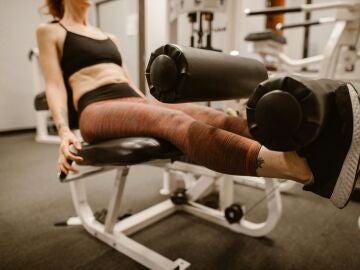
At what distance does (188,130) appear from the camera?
0.62 metres

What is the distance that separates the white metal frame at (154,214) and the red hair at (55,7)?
2.36ft

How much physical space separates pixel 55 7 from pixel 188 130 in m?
1.01

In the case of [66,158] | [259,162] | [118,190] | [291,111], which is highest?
[291,111]

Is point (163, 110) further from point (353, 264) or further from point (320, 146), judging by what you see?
point (353, 264)

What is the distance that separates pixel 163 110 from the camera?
0.73 metres

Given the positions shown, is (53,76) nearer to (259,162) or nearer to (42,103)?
(42,103)

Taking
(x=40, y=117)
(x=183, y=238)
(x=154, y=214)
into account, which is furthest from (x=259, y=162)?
(x=40, y=117)

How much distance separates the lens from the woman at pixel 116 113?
512mm

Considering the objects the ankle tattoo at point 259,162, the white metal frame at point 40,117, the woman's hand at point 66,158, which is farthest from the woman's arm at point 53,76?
the white metal frame at point 40,117

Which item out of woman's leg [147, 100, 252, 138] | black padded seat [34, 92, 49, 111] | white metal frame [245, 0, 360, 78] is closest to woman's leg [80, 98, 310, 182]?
woman's leg [147, 100, 252, 138]

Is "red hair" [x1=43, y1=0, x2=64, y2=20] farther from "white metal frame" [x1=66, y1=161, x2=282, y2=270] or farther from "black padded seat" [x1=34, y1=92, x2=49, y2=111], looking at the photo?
"white metal frame" [x1=66, y1=161, x2=282, y2=270]

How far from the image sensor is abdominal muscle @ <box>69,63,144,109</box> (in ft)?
3.42

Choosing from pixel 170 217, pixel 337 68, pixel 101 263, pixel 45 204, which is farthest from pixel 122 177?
pixel 337 68

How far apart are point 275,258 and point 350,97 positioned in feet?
2.47
